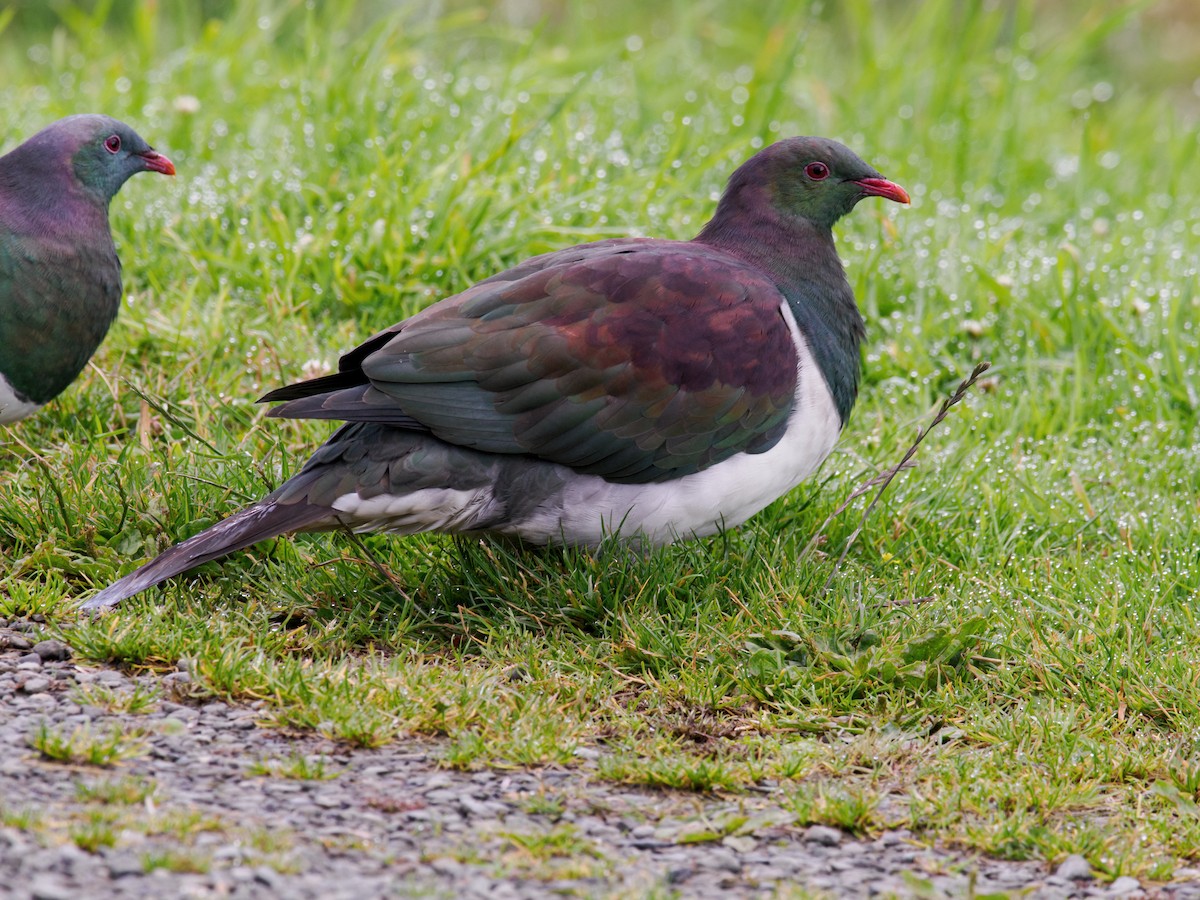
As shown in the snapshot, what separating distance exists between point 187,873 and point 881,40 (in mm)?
6629

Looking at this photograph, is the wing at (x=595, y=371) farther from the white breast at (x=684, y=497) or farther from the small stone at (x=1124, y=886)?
the small stone at (x=1124, y=886)

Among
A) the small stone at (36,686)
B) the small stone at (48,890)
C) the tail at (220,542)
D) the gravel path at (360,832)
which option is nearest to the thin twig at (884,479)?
the gravel path at (360,832)

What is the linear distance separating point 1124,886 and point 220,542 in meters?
2.23

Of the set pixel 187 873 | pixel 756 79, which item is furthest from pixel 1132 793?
pixel 756 79

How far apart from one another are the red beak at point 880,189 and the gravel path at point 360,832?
→ 2.05 metres

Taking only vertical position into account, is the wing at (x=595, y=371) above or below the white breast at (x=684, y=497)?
above

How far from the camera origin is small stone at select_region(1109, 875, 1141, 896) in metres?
2.99

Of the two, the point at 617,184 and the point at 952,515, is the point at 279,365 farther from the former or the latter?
the point at 952,515

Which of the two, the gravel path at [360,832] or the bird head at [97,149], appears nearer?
the gravel path at [360,832]

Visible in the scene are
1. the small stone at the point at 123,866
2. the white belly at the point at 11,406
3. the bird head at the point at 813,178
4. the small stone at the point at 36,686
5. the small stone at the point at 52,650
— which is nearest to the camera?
the small stone at the point at 123,866

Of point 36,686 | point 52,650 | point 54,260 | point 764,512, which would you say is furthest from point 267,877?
point 54,260

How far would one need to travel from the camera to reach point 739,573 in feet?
13.6

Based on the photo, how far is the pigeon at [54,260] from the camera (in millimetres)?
4410

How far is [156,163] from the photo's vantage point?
4.99m
